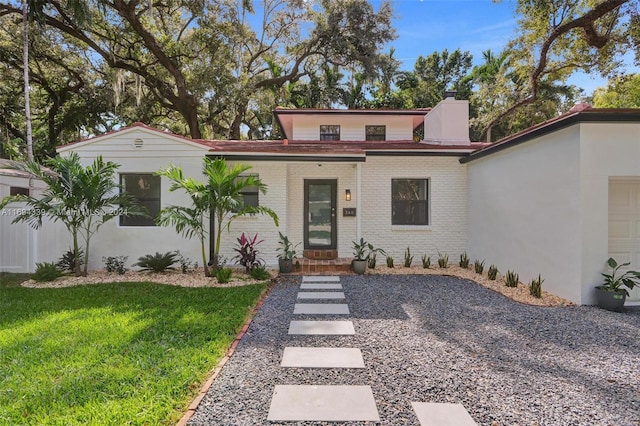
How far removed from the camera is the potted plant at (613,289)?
522cm

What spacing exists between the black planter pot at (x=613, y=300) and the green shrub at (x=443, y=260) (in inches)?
150

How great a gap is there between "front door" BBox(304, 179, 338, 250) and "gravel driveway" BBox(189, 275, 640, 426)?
4037mm

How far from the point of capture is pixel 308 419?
2586mm

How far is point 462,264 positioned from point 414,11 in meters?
12.5

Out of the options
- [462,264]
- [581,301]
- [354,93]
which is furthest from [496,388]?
[354,93]

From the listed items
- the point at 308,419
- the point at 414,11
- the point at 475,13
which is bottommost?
the point at 308,419

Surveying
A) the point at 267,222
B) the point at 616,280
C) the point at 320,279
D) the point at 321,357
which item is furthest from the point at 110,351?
the point at 616,280

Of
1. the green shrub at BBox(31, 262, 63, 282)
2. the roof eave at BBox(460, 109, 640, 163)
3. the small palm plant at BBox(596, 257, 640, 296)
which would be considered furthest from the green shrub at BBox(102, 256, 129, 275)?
the small palm plant at BBox(596, 257, 640, 296)

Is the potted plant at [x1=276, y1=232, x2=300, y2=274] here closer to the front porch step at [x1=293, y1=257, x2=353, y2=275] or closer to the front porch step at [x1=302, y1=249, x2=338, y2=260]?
the front porch step at [x1=293, y1=257, x2=353, y2=275]

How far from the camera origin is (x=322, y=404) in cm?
279

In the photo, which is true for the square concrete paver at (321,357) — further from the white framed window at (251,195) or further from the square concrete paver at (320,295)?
the white framed window at (251,195)

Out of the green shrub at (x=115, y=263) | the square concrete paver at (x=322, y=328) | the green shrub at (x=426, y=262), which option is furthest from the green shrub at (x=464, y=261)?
the green shrub at (x=115, y=263)

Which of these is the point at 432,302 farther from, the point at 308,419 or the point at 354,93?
the point at 354,93

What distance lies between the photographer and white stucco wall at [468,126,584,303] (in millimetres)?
5582
